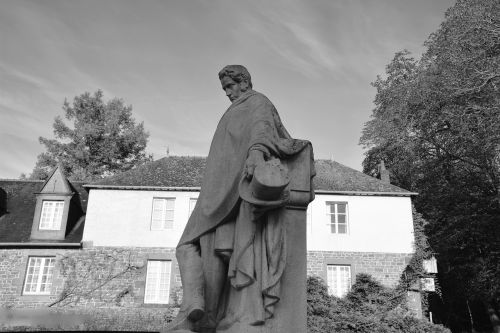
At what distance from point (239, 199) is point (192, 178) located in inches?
860

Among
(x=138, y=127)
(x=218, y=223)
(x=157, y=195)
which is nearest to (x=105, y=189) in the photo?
(x=157, y=195)

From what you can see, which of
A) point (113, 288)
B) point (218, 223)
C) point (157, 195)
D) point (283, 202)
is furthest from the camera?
point (157, 195)

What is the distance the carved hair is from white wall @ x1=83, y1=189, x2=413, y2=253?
20092 mm

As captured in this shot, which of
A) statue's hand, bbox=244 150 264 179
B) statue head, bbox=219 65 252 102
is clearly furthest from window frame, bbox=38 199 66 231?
statue's hand, bbox=244 150 264 179

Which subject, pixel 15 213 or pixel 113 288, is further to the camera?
pixel 15 213

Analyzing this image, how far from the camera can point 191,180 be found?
81.1 feet

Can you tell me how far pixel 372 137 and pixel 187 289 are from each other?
2651 cm

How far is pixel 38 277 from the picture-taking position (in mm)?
22500

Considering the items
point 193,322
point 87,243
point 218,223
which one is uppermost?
point 87,243

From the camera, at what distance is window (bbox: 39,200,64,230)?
23703mm

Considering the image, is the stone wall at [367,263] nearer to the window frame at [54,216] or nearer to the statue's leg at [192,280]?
the window frame at [54,216]

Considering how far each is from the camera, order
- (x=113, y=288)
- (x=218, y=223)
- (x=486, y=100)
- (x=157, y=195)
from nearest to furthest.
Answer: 1. (x=218, y=223)
2. (x=486, y=100)
3. (x=113, y=288)
4. (x=157, y=195)

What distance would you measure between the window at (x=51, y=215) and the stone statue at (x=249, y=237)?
884 inches

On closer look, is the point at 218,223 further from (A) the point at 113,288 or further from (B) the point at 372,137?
(B) the point at 372,137
